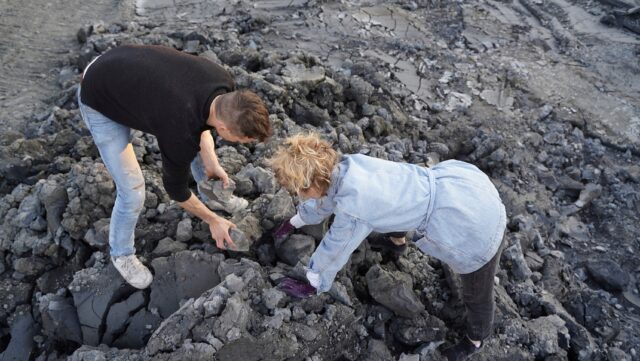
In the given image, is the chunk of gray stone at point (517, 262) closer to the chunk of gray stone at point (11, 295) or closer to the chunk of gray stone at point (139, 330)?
the chunk of gray stone at point (139, 330)

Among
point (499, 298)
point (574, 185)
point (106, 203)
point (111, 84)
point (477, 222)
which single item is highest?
point (111, 84)

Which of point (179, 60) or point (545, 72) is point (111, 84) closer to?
point (179, 60)

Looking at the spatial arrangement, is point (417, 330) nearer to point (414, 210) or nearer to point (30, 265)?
point (414, 210)

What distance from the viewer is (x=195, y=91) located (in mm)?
2180

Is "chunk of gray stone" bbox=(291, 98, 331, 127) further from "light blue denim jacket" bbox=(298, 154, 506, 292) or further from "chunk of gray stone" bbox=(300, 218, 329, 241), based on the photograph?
"light blue denim jacket" bbox=(298, 154, 506, 292)

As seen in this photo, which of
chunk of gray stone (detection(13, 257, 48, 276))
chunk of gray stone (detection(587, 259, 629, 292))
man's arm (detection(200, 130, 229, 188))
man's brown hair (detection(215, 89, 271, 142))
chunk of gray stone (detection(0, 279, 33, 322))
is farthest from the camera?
chunk of gray stone (detection(587, 259, 629, 292))

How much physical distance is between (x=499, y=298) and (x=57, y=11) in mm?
7028

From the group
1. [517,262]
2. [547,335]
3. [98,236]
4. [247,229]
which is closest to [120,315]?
[98,236]

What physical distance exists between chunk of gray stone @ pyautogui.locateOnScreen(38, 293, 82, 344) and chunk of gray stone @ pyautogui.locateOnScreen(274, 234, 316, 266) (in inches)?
54.7

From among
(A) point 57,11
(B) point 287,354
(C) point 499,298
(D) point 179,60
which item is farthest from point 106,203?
(A) point 57,11

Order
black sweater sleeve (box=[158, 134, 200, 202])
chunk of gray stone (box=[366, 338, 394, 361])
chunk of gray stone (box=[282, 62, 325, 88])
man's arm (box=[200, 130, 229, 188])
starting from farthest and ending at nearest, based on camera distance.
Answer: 1. chunk of gray stone (box=[282, 62, 325, 88])
2. man's arm (box=[200, 130, 229, 188])
3. chunk of gray stone (box=[366, 338, 394, 361])
4. black sweater sleeve (box=[158, 134, 200, 202])

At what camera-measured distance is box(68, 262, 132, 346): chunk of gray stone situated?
293 cm

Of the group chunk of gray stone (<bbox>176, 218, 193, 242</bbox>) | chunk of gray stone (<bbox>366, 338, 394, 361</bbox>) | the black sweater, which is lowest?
chunk of gray stone (<bbox>366, 338, 394, 361</bbox>)

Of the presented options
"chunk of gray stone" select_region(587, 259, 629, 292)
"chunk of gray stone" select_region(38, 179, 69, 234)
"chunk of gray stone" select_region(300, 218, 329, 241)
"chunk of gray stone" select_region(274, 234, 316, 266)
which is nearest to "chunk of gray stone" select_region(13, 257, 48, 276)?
"chunk of gray stone" select_region(38, 179, 69, 234)
